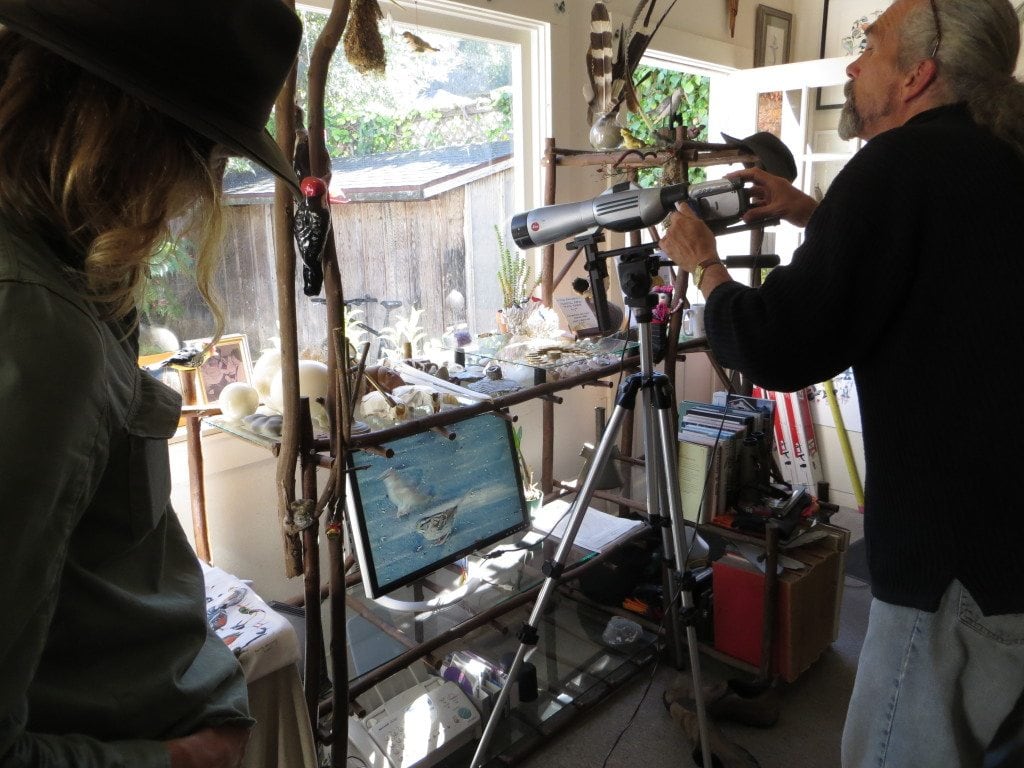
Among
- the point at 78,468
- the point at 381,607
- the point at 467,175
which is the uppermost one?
the point at 467,175

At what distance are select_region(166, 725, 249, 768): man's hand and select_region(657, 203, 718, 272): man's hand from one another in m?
1.00

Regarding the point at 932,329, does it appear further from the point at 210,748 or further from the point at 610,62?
the point at 610,62

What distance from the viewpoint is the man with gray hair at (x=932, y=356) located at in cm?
91

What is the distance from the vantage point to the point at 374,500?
1513mm

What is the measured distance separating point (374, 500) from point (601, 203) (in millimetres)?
787

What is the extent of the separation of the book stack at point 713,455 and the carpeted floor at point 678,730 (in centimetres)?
50

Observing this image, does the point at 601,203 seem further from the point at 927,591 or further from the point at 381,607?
the point at 381,607

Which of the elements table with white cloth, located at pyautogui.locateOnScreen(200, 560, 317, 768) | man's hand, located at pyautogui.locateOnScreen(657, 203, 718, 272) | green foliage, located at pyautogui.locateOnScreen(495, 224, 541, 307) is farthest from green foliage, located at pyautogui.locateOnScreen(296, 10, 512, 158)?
table with white cloth, located at pyautogui.locateOnScreen(200, 560, 317, 768)

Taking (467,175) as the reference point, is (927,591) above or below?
below

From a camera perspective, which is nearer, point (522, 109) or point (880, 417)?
point (880, 417)

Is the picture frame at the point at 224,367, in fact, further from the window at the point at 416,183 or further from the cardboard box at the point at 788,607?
the cardboard box at the point at 788,607

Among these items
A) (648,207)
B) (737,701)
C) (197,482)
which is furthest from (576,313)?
(737,701)

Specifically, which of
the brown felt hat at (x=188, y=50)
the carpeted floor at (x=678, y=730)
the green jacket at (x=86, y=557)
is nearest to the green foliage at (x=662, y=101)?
the carpeted floor at (x=678, y=730)

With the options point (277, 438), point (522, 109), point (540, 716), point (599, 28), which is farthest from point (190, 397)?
point (599, 28)
